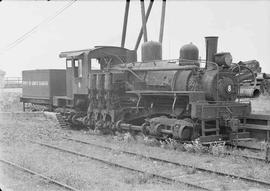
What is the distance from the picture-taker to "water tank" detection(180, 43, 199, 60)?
11781 mm

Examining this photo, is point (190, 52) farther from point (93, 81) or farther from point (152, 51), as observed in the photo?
point (93, 81)

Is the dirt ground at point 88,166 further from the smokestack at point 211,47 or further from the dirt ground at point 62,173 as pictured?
the smokestack at point 211,47

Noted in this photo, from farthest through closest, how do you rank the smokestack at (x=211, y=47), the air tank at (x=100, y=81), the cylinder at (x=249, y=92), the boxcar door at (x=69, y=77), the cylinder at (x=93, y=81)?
the boxcar door at (x=69, y=77) → the cylinder at (x=93, y=81) → the air tank at (x=100, y=81) → the cylinder at (x=249, y=92) → the smokestack at (x=211, y=47)

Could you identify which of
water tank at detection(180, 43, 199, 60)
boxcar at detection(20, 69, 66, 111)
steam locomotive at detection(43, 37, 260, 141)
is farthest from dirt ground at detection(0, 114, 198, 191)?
boxcar at detection(20, 69, 66, 111)

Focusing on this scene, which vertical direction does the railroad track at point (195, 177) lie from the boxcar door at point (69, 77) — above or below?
below

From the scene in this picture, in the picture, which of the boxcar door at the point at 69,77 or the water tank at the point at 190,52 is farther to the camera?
the boxcar door at the point at 69,77

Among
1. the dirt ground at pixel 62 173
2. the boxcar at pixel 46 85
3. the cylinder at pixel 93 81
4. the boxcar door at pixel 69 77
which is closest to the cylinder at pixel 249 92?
the cylinder at pixel 93 81

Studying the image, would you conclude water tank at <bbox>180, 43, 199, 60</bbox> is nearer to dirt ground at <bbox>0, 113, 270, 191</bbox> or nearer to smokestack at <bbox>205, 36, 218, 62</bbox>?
smokestack at <bbox>205, 36, 218, 62</bbox>

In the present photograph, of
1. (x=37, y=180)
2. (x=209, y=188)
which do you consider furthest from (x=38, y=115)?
(x=209, y=188)

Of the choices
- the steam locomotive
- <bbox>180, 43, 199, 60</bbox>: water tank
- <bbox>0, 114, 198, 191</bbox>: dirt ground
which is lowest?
<bbox>0, 114, 198, 191</bbox>: dirt ground

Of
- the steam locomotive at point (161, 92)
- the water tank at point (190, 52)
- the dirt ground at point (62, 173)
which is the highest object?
the water tank at point (190, 52)

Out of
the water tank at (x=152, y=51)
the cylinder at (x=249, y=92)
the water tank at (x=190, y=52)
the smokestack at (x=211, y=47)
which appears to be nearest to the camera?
the smokestack at (x=211, y=47)

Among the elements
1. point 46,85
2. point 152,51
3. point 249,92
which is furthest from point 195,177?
point 46,85

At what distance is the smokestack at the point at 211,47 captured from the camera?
1128cm
